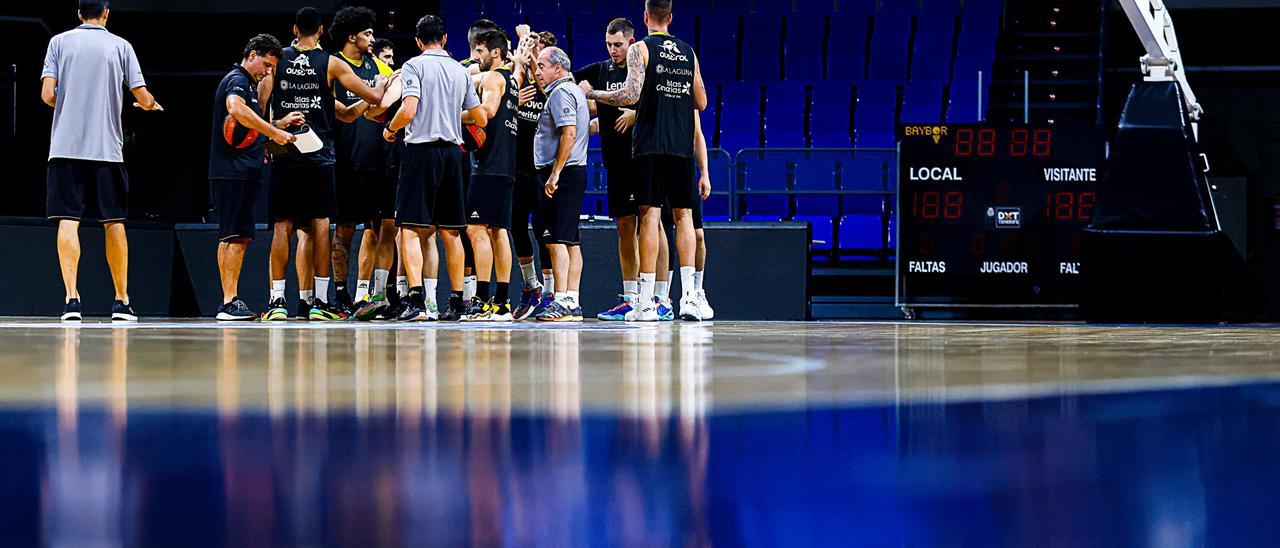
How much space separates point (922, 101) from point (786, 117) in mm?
1502

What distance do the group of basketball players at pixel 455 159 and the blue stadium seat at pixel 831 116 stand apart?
262 inches

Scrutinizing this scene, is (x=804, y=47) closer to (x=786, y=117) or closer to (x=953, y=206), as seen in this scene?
(x=786, y=117)

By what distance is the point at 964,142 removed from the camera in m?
9.10

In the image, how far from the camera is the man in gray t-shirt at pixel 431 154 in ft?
20.6

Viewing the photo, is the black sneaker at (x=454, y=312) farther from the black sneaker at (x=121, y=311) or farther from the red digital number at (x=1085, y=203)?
the red digital number at (x=1085, y=203)

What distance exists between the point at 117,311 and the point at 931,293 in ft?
18.9

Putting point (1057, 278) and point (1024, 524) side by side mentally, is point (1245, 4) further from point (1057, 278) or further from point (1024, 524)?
point (1024, 524)

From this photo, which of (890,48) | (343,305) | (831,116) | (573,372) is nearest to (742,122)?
(831,116)

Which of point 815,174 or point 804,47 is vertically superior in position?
point 804,47

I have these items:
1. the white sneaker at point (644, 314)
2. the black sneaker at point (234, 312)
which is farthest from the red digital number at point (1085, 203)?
the black sneaker at point (234, 312)

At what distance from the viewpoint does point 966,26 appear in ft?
45.5

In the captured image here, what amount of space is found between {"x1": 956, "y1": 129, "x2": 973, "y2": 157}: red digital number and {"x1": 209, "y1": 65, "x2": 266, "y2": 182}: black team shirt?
506cm

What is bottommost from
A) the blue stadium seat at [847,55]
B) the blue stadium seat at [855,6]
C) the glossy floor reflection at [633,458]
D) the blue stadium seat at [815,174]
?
the glossy floor reflection at [633,458]

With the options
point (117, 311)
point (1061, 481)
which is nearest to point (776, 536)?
point (1061, 481)
